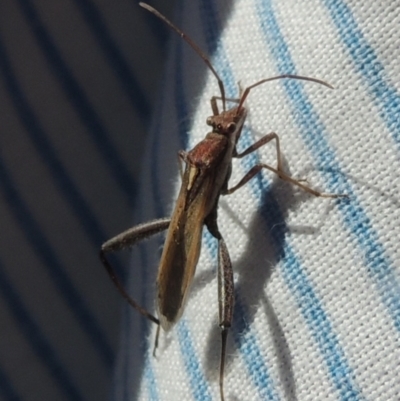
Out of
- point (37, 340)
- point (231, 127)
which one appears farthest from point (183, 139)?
point (37, 340)

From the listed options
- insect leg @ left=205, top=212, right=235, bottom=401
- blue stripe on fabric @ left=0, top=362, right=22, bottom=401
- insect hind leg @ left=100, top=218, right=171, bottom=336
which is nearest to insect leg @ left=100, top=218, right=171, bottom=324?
insect hind leg @ left=100, top=218, right=171, bottom=336

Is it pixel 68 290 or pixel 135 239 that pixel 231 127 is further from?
pixel 68 290

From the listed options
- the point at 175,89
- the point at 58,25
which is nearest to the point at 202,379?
the point at 175,89

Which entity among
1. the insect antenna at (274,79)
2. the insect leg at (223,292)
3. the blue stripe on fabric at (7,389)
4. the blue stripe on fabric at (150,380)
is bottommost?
the blue stripe on fabric at (7,389)

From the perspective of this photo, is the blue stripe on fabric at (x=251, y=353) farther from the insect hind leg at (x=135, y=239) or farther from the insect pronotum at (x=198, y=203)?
the insect hind leg at (x=135, y=239)

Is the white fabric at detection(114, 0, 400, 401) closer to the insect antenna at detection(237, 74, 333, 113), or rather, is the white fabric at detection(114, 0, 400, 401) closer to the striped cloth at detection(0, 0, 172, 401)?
the insect antenna at detection(237, 74, 333, 113)

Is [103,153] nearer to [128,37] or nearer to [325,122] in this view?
[128,37]

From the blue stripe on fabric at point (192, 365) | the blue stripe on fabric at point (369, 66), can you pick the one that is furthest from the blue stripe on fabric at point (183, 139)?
the blue stripe on fabric at point (369, 66)
